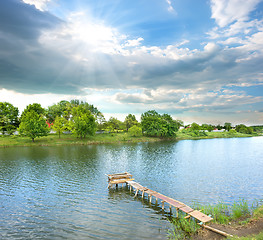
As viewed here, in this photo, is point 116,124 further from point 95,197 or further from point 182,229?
point 182,229

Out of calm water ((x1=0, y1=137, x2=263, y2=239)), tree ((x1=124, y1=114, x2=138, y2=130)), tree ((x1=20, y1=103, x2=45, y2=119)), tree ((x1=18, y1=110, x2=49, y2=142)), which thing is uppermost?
tree ((x1=20, y1=103, x2=45, y2=119))

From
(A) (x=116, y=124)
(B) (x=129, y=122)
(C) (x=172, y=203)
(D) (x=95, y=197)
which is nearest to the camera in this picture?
(C) (x=172, y=203)

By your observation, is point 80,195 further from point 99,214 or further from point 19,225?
point 19,225

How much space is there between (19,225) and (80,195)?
7292 mm

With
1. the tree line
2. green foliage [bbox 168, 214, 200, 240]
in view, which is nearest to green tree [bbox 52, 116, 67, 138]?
the tree line

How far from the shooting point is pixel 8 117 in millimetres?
90500

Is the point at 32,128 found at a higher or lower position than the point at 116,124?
lower

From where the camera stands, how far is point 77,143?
80750 mm

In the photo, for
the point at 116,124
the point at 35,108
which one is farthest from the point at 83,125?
the point at 116,124

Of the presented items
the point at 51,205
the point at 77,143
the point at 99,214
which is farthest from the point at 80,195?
the point at 77,143

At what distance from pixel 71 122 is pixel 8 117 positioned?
33214mm

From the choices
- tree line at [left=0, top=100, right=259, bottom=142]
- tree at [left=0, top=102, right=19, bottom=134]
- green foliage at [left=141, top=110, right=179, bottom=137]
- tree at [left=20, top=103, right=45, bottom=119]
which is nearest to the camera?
tree line at [left=0, top=100, right=259, bottom=142]

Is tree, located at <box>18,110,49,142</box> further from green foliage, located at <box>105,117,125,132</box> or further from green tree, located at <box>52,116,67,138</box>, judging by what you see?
green foliage, located at <box>105,117,125,132</box>

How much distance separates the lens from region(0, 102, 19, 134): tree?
8712 centimetres
